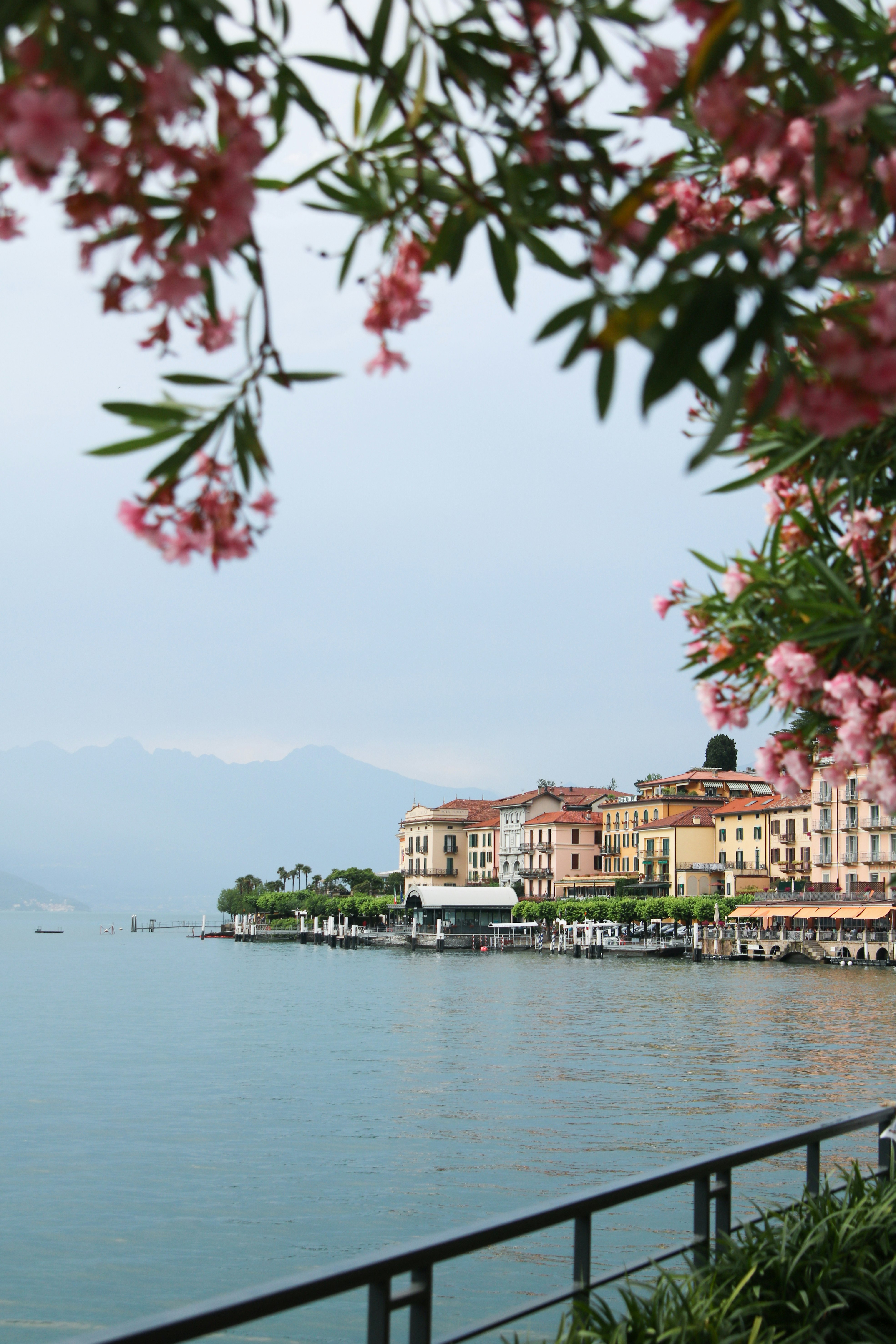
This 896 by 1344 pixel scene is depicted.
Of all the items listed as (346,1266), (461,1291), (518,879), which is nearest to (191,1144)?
(461,1291)

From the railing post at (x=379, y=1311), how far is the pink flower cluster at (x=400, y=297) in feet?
7.81

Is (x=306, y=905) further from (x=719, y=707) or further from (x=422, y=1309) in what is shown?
(x=422, y=1309)

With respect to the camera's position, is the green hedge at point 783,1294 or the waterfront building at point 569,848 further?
the waterfront building at point 569,848

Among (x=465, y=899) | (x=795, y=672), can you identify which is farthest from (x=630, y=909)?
(x=795, y=672)

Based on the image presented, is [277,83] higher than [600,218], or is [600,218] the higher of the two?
[277,83]

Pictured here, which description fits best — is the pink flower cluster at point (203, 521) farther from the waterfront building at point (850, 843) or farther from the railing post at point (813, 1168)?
the waterfront building at point (850, 843)

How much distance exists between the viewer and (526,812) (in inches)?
4941

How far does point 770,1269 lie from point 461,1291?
10552mm

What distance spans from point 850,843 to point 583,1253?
8323 centimetres

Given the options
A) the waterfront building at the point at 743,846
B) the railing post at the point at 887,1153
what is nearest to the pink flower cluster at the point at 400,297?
the railing post at the point at 887,1153

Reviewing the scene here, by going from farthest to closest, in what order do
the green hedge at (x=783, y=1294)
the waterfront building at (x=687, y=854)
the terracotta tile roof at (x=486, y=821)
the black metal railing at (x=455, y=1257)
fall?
the terracotta tile roof at (x=486, y=821), the waterfront building at (x=687, y=854), the green hedge at (x=783, y=1294), the black metal railing at (x=455, y=1257)

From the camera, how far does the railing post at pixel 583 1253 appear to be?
14.3 ft

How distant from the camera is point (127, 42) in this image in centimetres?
218

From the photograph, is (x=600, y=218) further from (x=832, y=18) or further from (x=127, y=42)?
(x=127, y=42)
